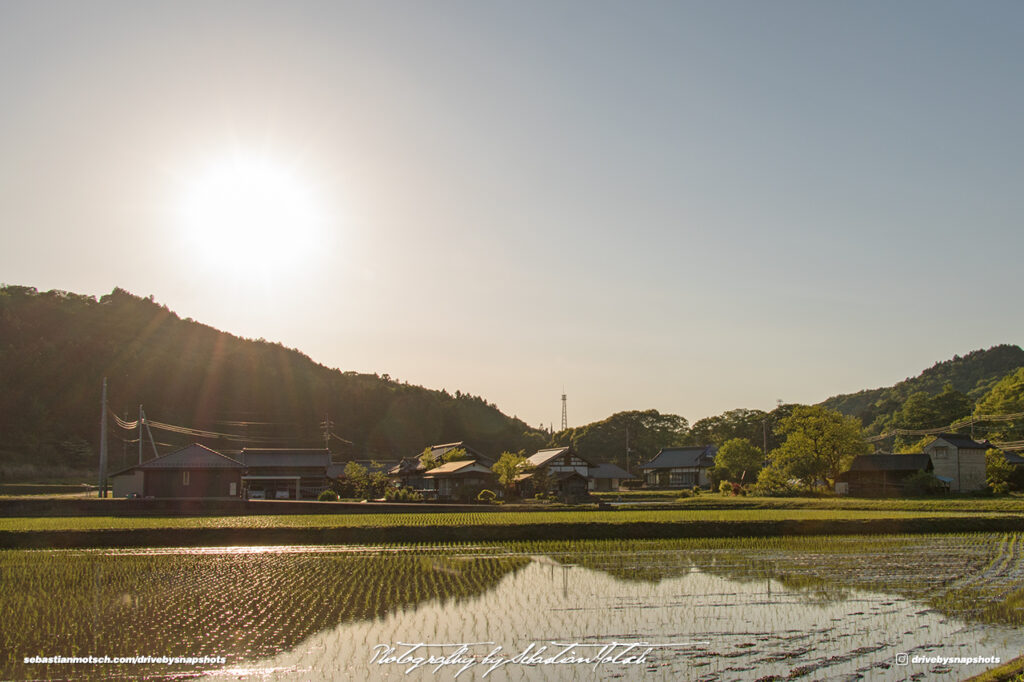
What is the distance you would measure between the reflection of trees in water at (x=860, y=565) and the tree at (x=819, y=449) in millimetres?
28327

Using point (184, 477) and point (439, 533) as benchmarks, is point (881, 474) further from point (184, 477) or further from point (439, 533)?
point (184, 477)

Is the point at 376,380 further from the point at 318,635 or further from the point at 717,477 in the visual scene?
the point at 318,635

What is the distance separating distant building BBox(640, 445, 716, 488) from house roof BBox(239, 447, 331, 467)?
122 ft

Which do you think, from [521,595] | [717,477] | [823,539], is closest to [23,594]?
[521,595]

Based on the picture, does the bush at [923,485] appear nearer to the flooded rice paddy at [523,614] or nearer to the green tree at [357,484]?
the flooded rice paddy at [523,614]

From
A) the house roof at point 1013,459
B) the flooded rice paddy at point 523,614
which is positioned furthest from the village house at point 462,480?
the house roof at point 1013,459

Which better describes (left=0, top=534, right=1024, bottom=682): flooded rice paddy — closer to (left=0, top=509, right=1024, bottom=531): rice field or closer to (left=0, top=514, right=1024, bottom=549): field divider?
(left=0, top=514, right=1024, bottom=549): field divider

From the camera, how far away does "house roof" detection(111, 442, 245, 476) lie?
152ft

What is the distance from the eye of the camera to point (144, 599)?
46.5ft

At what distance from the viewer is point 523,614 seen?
41.3 feet

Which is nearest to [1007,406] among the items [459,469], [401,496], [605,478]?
[605,478]

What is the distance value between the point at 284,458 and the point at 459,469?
52.8 feet

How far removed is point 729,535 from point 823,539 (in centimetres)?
300

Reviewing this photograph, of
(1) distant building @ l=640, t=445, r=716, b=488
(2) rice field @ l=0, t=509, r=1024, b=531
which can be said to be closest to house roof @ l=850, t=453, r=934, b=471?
(2) rice field @ l=0, t=509, r=1024, b=531
